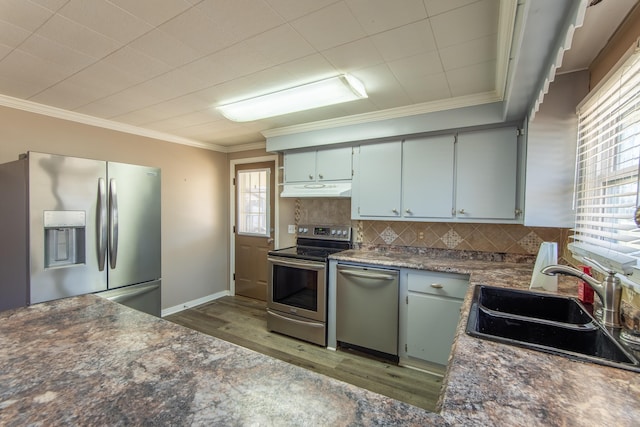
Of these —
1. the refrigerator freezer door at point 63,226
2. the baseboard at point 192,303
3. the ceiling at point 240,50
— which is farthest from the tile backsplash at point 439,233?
the refrigerator freezer door at point 63,226

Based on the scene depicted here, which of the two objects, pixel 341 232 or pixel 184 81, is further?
pixel 341 232

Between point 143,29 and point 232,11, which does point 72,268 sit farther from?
point 232,11

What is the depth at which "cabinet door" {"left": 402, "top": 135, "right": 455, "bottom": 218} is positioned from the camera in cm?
254

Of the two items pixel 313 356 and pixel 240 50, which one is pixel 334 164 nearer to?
pixel 240 50

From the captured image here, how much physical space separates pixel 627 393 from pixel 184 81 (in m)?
2.67

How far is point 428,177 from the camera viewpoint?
2.62 m

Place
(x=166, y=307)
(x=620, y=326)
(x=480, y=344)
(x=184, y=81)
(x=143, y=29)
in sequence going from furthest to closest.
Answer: (x=166, y=307)
(x=184, y=81)
(x=143, y=29)
(x=620, y=326)
(x=480, y=344)

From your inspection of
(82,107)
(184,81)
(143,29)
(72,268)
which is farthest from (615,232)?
(82,107)

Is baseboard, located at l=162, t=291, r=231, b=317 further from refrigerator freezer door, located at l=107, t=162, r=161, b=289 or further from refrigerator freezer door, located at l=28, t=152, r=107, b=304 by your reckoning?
refrigerator freezer door, located at l=28, t=152, r=107, b=304

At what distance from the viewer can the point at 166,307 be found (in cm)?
359

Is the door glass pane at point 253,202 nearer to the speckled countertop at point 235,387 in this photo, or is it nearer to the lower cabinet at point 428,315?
the lower cabinet at point 428,315

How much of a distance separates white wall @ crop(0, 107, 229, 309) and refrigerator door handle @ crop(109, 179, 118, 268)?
801 mm

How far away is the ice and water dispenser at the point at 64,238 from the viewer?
2.08 m

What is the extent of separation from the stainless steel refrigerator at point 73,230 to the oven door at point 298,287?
3.87 feet
